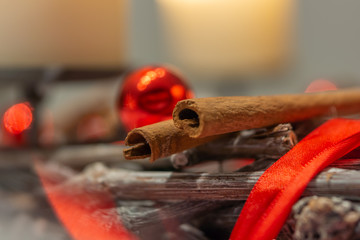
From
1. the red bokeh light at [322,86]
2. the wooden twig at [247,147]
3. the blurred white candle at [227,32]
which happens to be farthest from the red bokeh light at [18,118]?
the blurred white candle at [227,32]

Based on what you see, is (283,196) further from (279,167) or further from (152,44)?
(152,44)

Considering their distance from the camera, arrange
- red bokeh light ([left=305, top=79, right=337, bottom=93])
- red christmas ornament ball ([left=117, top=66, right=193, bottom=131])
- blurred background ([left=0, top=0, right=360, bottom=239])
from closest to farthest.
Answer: red christmas ornament ball ([left=117, top=66, right=193, bottom=131]), blurred background ([left=0, top=0, right=360, bottom=239]), red bokeh light ([left=305, top=79, right=337, bottom=93])

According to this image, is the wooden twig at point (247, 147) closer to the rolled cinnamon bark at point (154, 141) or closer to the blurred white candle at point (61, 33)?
the rolled cinnamon bark at point (154, 141)

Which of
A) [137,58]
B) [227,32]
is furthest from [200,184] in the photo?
[137,58]

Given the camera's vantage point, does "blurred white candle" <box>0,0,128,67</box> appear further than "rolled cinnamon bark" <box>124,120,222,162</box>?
Yes

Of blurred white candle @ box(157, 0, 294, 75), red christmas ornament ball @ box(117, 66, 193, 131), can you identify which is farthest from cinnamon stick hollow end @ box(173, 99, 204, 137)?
blurred white candle @ box(157, 0, 294, 75)

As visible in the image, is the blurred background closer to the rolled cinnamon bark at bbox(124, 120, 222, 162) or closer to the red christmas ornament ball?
→ the red christmas ornament ball

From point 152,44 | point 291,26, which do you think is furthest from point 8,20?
point 291,26
